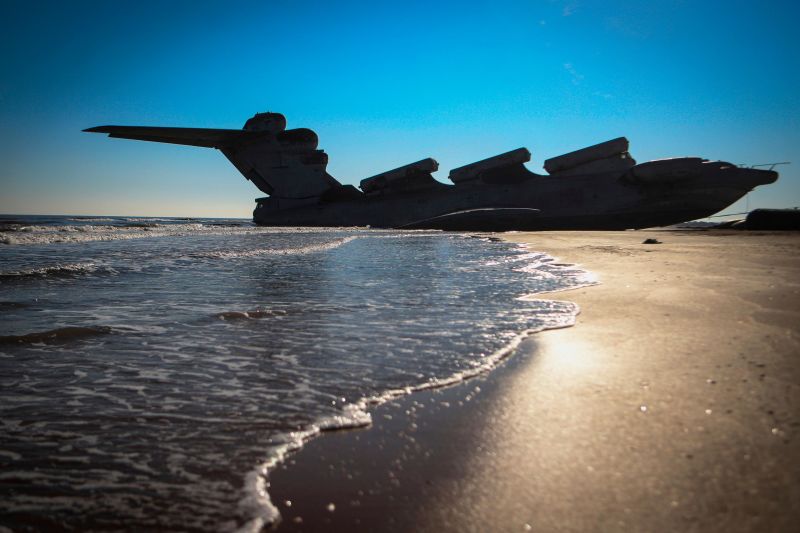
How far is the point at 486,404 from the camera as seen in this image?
1.37 meters

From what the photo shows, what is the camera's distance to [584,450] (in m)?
1.05

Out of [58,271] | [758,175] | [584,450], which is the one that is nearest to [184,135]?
[58,271]

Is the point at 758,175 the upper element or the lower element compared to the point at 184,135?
lower

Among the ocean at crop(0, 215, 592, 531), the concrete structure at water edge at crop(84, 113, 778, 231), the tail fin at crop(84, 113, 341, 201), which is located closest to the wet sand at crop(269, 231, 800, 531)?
the ocean at crop(0, 215, 592, 531)

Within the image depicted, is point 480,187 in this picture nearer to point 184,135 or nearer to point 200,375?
point 184,135

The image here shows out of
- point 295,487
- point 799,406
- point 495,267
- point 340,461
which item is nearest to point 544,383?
point 799,406

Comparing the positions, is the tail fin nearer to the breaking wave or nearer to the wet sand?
the breaking wave

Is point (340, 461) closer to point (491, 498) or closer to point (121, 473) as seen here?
point (491, 498)

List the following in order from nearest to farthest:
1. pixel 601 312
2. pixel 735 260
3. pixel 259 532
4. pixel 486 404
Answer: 1. pixel 259 532
2. pixel 486 404
3. pixel 601 312
4. pixel 735 260

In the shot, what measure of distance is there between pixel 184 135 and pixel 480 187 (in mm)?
16995

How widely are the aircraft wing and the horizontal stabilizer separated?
45.4ft

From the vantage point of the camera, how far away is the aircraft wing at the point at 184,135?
23812 millimetres

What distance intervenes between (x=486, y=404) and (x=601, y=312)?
1649 millimetres

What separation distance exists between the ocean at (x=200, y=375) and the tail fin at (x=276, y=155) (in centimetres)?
2489
